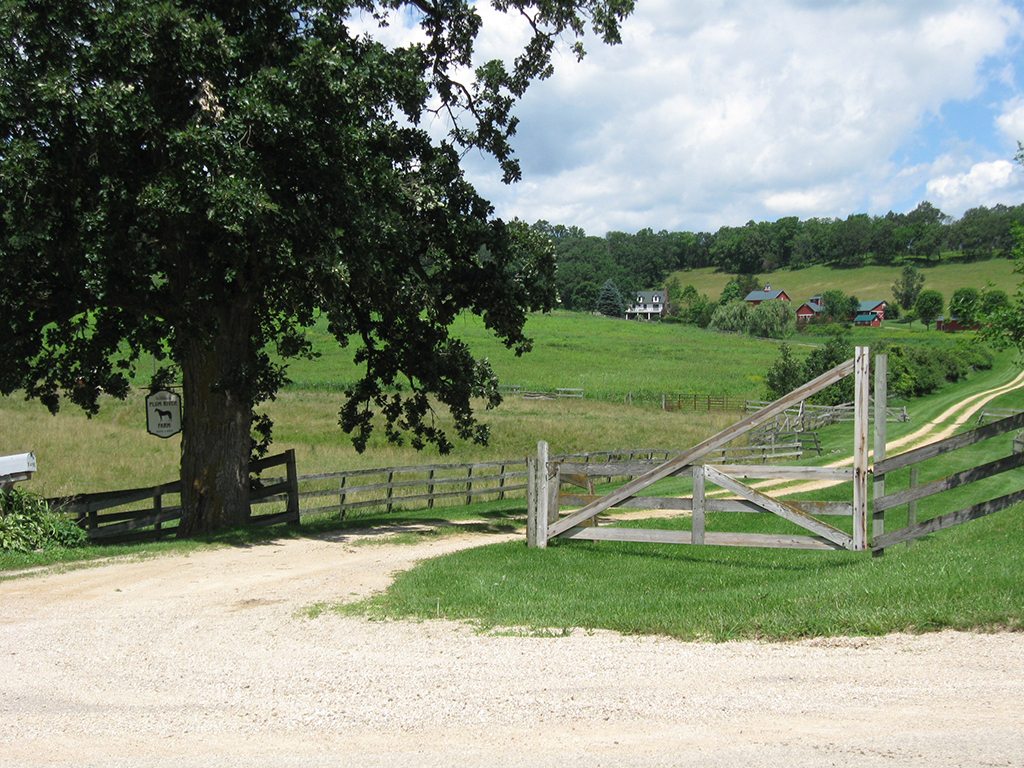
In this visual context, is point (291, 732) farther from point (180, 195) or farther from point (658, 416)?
point (658, 416)

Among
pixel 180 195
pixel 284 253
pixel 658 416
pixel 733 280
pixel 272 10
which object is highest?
pixel 733 280

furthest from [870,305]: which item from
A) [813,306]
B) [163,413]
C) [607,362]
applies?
[163,413]

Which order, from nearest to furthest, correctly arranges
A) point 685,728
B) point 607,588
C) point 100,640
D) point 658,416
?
point 685,728 → point 100,640 → point 607,588 → point 658,416

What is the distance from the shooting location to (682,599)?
7871 millimetres

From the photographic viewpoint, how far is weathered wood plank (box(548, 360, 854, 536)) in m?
9.56

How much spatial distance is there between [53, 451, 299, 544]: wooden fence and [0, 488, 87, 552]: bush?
2.29 feet

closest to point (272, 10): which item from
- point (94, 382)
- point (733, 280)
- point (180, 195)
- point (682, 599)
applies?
point (180, 195)

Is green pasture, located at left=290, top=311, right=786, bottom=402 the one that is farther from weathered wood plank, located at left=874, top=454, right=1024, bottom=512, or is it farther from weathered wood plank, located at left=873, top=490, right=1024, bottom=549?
weathered wood plank, located at left=873, top=490, right=1024, bottom=549

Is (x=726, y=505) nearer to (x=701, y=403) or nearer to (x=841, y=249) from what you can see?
(x=701, y=403)

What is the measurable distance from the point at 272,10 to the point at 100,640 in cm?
1060

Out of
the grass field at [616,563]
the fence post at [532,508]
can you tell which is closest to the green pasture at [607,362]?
the grass field at [616,563]

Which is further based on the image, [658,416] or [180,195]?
[658,416]

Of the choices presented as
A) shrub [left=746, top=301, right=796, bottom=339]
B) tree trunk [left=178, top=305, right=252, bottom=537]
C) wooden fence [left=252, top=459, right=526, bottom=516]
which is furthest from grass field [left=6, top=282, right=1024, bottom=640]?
shrub [left=746, top=301, right=796, bottom=339]

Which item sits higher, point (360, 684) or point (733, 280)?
point (733, 280)
